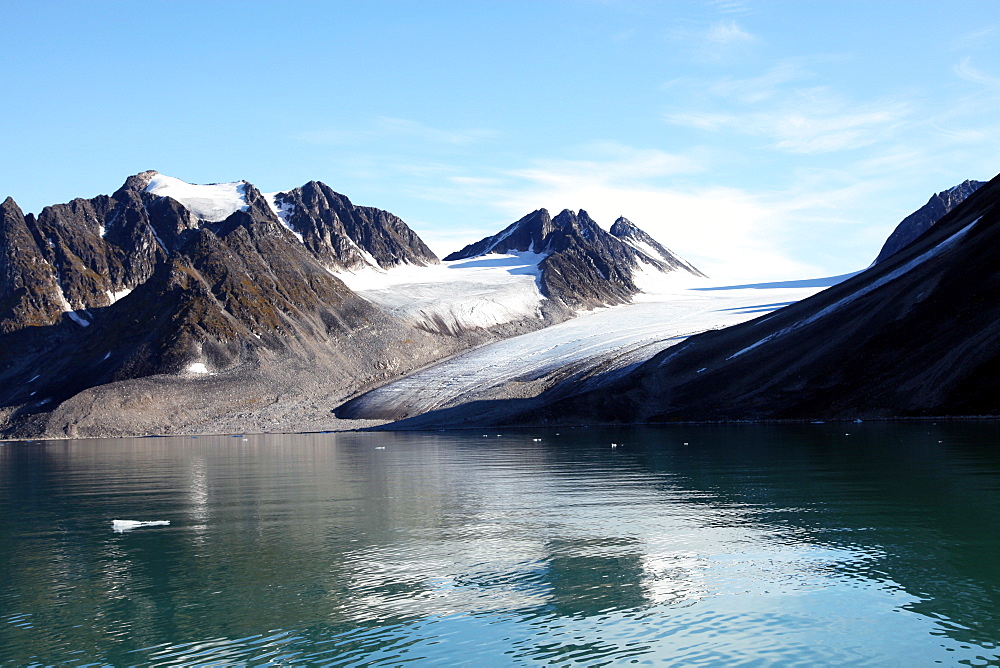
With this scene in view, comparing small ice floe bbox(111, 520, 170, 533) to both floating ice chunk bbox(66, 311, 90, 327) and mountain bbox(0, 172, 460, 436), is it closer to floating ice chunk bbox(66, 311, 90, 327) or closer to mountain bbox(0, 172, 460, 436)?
mountain bbox(0, 172, 460, 436)

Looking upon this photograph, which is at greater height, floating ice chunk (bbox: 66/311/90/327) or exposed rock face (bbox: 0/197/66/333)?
exposed rock face (bbox: 0/197/66/333)

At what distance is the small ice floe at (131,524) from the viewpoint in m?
29.1

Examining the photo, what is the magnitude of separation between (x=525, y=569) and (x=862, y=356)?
78.6 metres

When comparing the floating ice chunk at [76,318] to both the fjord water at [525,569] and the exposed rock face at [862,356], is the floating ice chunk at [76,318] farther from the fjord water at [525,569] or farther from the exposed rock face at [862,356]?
the fjord water at [525,569]

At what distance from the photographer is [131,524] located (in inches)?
1173

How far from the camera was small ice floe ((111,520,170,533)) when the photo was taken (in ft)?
95.6

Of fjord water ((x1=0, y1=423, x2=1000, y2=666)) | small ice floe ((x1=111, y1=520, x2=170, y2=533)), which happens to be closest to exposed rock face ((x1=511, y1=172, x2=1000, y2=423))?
fjord water ((x1=0, y1=423, x2=1000, y2=666))

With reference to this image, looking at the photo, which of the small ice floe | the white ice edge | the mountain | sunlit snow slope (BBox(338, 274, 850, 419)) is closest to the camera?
the small ice floe

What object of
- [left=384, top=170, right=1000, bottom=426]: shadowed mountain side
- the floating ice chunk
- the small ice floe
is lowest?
the small ice floe

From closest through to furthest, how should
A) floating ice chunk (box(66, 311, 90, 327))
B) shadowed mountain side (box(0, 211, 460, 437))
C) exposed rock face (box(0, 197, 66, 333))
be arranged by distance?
shadowed mountain side (box(0, 211, 460, 437)) < exposed rock face (box(0, 197, 66, 333)) < floating ice chunk (box(66, 311, 90, 327))

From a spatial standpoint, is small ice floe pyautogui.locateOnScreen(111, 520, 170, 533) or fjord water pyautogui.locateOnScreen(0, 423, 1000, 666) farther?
small ice floe pyautogui.locateOnScreen(111, 520, 170, 533)

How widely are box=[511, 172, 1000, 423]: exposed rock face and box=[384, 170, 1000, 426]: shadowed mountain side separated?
0.15 metres

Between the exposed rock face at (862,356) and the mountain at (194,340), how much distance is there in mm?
53015

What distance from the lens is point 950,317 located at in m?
88.0
